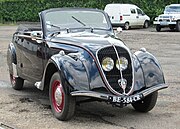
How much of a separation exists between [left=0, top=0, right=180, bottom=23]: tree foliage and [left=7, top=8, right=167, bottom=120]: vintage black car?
27130 millimetres

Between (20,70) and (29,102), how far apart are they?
1.06m

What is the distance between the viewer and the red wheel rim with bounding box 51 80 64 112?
23.2ft

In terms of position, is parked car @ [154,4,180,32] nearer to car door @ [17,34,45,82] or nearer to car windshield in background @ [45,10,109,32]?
car windshield in background @ [45,10,109,32]

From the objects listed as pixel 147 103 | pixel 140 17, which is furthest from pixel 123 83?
pixel 140 17

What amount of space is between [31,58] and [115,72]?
2.26 metres

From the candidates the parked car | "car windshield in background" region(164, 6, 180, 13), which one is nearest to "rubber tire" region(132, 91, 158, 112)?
the parked car

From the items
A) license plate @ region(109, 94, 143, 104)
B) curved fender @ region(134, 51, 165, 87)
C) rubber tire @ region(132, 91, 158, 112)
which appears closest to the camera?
license plate @ region(109, 94, 143, 104)

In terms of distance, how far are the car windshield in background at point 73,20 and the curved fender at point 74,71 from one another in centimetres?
157

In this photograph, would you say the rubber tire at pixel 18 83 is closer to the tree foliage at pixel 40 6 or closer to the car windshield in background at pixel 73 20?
the car windshield in background at pixel 73 20

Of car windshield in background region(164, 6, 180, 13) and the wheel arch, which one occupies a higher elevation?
the wheel arch

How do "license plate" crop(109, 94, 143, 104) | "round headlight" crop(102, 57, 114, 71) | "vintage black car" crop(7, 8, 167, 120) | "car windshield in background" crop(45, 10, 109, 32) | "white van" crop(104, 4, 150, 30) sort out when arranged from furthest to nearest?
"white van" crop(104, 4, 150, 30) → "car windshield in background" crop(45, 10, 109, 32) → "round headlight" crop(102, 57, 114, 71) → "vintage black car" crop(7, 8, 167, 120) → "license plate" crop(109, 94, 143, 104)

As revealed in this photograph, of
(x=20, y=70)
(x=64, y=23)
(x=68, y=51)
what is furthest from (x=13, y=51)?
(x=68, y=51)

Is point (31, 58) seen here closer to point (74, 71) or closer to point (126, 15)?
point (74, 71)

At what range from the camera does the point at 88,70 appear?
6.85m
